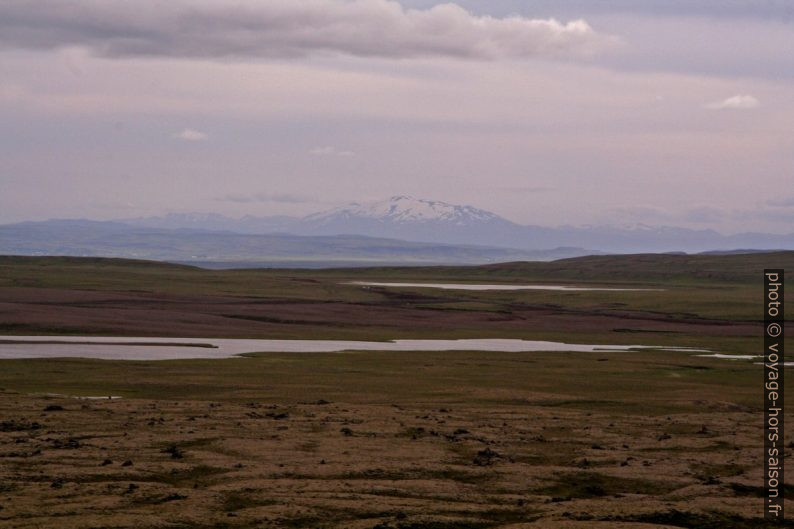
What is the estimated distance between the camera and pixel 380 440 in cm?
2845

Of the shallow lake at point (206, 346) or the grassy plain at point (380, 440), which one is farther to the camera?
the shallow lake at point (206, 346)

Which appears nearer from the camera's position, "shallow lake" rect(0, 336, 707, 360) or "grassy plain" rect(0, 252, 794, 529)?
"grassy plain" rect(0, 252, 794, 529)

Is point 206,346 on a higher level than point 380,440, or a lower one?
lower

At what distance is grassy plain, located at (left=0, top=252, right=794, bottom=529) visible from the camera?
20219mm

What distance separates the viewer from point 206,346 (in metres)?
64.1

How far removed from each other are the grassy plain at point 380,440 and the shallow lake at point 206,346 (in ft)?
11.9

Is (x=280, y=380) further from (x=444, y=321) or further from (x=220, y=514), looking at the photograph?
(x=444, y=321)

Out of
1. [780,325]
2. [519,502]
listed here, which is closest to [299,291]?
[780,325]

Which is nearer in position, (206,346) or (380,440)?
(380,440)

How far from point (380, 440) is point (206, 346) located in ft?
122

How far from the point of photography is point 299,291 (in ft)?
416

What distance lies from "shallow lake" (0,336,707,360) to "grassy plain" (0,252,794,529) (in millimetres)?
3630

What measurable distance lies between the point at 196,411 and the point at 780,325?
6596 cm

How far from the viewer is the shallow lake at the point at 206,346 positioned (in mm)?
56406
